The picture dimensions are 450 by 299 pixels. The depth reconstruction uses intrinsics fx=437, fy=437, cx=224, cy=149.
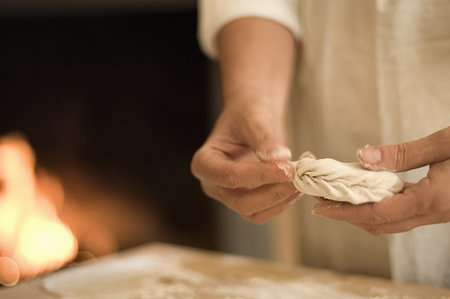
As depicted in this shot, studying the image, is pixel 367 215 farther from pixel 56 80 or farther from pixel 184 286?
pixel 56 80

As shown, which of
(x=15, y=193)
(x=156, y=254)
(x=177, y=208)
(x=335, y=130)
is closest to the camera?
(x=335, y=130)

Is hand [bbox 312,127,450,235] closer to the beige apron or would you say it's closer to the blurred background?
the beige apron

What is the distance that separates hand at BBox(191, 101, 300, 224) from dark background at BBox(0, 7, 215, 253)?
132cm

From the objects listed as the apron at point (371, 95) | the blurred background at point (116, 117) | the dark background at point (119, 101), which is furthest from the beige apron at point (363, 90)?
the dark background at point (119, 101)

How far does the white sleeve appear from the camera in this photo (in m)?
0.73

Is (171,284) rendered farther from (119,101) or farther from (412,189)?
(119,101)

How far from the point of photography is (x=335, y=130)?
0.72 m

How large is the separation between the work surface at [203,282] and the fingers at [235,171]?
0.60ft

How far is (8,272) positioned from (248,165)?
1.38 metres

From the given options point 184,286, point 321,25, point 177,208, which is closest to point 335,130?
point 321,25

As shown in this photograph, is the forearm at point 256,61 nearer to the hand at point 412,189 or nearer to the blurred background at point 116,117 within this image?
the hand at point 412,189

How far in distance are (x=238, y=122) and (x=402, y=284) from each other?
34 cm

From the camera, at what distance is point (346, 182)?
18.3 inches

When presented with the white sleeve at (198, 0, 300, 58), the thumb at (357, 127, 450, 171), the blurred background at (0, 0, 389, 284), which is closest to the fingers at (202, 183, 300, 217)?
the thumb at (357, 127, 450, 171)
